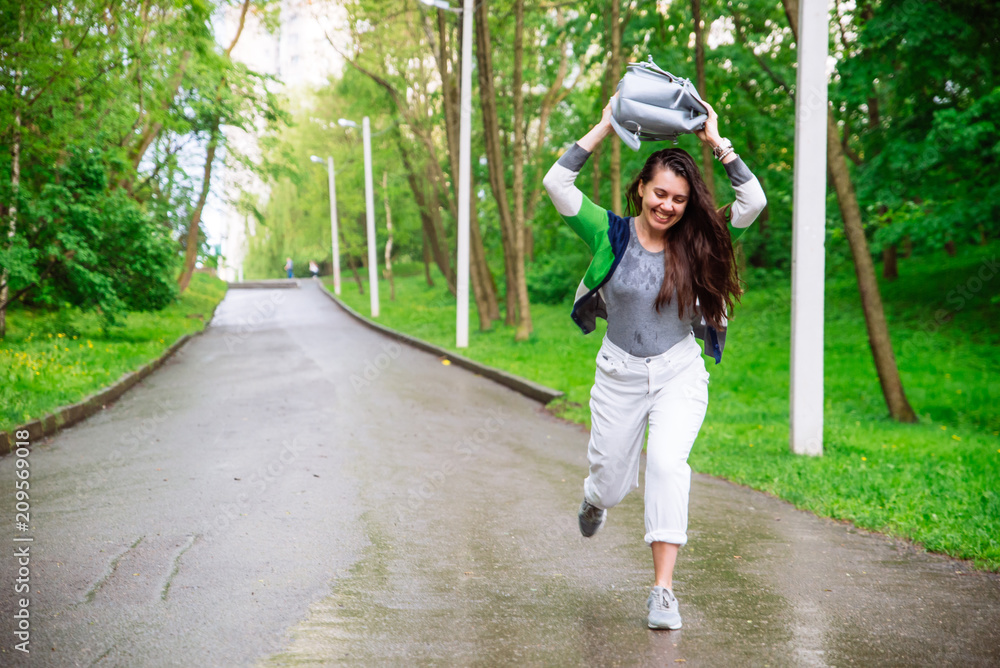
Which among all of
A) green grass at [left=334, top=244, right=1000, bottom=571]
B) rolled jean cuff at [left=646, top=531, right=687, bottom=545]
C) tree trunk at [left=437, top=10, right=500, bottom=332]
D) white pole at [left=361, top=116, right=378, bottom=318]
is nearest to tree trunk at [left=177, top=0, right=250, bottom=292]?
white pole at [left=361, top=116, right=378, bottom=318]

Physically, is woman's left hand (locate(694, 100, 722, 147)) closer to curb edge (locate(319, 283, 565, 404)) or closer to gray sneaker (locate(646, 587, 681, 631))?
gray sneaker (locate(646, 587, 681, 631))

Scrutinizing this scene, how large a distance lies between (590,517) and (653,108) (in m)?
1.98

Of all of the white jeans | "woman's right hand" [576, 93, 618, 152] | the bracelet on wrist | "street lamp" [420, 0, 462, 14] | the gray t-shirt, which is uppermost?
"street lamp" [420, 0, 462, 14]

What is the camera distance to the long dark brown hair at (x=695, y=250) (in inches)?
144

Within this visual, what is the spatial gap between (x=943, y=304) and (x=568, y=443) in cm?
1287

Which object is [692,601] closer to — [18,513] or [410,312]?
[18,513]

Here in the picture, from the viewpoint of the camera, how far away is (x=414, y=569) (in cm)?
430

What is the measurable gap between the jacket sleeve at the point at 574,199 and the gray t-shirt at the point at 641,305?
15 cm

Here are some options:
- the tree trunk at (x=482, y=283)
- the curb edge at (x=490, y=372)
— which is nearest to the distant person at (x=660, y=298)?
the curb edge at (x=490, y=372)

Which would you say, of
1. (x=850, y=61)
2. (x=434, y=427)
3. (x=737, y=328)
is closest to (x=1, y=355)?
(x=434, y=427)

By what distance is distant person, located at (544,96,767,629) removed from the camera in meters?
3.64

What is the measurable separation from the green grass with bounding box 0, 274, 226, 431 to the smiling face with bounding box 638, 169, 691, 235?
6197 mm

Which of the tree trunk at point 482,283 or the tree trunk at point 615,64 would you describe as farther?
the tree trunk at point 482,283

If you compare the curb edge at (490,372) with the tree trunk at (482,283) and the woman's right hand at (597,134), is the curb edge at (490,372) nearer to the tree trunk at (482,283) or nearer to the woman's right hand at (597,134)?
the tree trunk at (482,283)
